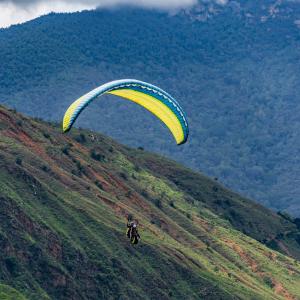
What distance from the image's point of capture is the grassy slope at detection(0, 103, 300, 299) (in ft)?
262

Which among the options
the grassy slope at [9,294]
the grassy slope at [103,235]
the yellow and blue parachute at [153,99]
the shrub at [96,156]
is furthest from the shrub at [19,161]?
the shrub at [96,156]

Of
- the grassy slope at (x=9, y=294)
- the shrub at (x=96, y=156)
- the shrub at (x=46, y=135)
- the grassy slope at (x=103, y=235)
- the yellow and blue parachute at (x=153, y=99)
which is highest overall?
the yellow and blue parachute at (x=153, y=99)

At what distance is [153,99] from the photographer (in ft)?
221

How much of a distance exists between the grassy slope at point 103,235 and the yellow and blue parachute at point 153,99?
1460 centimetres

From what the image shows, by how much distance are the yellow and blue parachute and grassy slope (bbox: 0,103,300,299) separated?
1460cm

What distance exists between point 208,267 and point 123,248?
12.7 meters

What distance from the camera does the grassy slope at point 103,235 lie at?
7994 cm

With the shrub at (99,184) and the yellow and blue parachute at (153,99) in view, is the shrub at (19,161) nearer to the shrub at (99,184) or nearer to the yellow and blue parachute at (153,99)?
the shrub at (99,184)

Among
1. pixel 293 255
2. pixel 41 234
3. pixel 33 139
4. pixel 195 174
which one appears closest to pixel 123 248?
pixel 41 234

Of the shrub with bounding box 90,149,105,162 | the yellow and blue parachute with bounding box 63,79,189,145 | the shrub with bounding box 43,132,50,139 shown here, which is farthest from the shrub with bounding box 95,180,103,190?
the yellow and blue parachute with bounding box 63,79,189,145

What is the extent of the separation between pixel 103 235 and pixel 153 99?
2210cm

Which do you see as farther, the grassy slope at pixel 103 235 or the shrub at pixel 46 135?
the shrub at pixel 46 135

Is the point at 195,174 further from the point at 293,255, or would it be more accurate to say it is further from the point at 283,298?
the point at 283,298

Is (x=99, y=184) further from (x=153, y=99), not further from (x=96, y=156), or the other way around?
→ (x=153, y=99)
